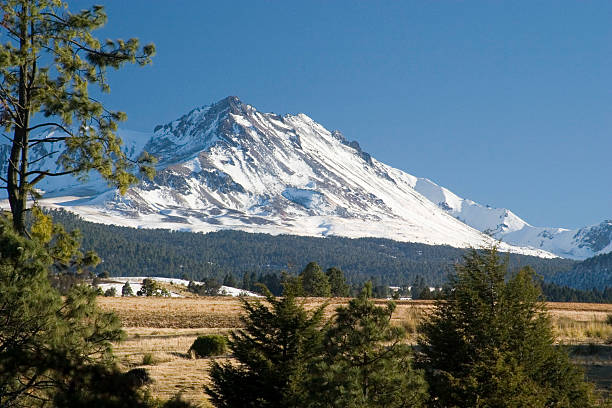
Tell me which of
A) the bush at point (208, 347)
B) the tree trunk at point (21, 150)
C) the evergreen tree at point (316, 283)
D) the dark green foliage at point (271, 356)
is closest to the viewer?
the dark green foliage at point (271, 356)

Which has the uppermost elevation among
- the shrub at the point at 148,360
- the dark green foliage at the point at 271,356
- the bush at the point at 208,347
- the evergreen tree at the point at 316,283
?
the evergreen tree at the point at 316,283

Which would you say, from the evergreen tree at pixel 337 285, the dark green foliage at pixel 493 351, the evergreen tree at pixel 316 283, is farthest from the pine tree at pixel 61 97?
the evergreen tree at pixel 337 285

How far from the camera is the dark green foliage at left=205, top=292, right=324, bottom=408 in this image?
1025 cm

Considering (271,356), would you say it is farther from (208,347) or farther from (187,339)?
(187,339)

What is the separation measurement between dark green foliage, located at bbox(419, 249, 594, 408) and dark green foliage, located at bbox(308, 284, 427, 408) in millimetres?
1079

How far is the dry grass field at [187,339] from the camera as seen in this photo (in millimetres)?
16438

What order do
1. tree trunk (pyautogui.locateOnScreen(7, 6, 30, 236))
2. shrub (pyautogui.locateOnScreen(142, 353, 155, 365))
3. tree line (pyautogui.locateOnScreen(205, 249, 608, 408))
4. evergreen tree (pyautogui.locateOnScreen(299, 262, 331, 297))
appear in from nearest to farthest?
1. tree line (pyautogui.locateOnScreen(205, 249, 608, 408))
2. tree trunk (pyautogui.locateOnScreen(7, 6, 30, 236))
3. shrub (pyautogui.locateOnScreen(142, 353, 155, 365))
4. evergreen tree (pyautogui.locateOnScreen(299, 262, 331, 297))

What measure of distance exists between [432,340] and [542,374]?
2.27 meters

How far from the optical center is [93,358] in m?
9.78

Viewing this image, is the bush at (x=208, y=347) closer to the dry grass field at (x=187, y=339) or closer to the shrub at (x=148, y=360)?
the dry grass field at (x=187, y=339)

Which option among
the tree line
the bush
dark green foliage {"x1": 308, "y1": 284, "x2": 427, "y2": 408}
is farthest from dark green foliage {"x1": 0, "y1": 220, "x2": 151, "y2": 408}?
the bush

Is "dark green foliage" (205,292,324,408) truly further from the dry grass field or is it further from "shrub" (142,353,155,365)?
"shrub" (142,353,155,365)

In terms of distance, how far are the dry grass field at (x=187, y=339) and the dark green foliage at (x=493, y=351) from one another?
1426 millimetres

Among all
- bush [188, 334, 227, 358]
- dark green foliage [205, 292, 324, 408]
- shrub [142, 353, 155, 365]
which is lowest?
shrub [142, 353, 155, 365]
